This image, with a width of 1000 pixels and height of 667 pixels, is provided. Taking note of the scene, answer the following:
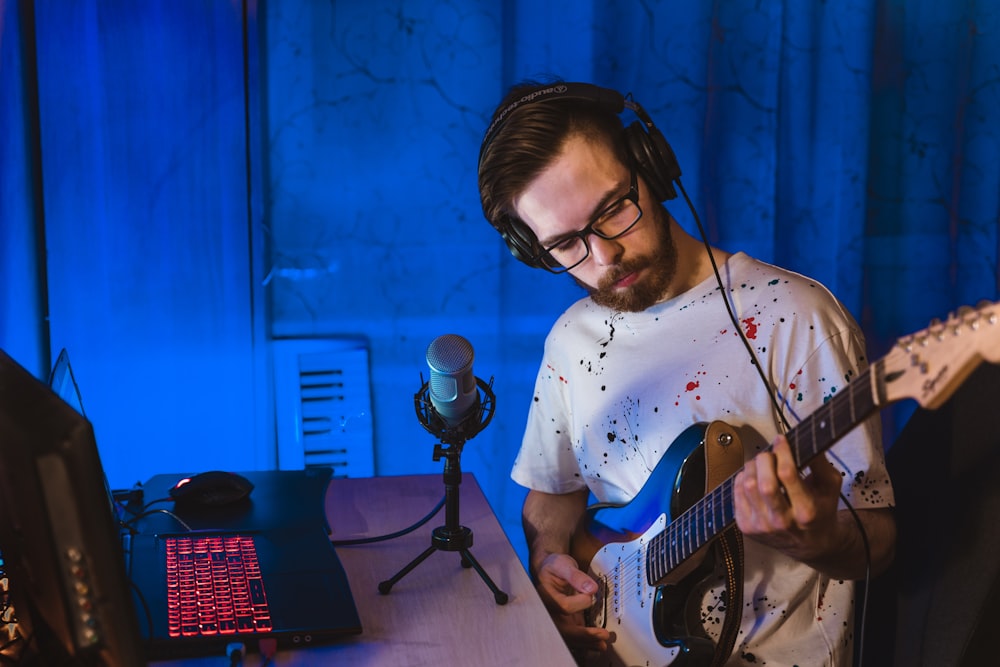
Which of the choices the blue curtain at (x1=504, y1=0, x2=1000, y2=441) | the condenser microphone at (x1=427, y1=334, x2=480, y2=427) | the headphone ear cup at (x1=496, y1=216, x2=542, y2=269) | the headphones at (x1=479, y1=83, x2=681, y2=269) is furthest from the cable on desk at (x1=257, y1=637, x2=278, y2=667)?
the blue curtain at (x1=504, y1=0, x2=1000, y2=441)

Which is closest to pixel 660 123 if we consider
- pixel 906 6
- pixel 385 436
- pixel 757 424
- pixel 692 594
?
pixel 906 6

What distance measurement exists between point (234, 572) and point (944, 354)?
2.90ft

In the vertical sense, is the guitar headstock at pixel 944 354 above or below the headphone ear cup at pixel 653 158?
below

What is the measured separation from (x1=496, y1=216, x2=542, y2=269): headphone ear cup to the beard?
0.12 meters

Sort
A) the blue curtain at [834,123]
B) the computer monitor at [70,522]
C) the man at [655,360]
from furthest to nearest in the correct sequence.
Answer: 1. the blue curtain at [834,123]
2. the man at [655,360]
3. the computer monitor at [70,522]

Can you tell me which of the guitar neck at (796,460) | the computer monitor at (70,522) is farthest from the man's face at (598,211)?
the computer monitor at (70,522)

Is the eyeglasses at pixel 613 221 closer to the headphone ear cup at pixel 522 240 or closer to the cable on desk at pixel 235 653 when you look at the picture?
the headphone ear cup at pixel 522 240

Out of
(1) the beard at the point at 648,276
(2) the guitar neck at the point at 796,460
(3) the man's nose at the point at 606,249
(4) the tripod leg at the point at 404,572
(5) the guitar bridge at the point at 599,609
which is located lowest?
(5) the guitar bridge at the point at 599,609

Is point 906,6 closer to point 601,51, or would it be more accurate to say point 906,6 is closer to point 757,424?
point 601,51

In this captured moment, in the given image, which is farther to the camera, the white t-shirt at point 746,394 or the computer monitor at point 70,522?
the white t-shirt at point 746,394

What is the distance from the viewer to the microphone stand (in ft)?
3.96

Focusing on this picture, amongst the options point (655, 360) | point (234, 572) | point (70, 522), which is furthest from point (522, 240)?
point (70, 522)

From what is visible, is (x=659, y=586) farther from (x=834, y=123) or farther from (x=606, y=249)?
(x=834, y=123)

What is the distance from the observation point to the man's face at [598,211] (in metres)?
1.36
